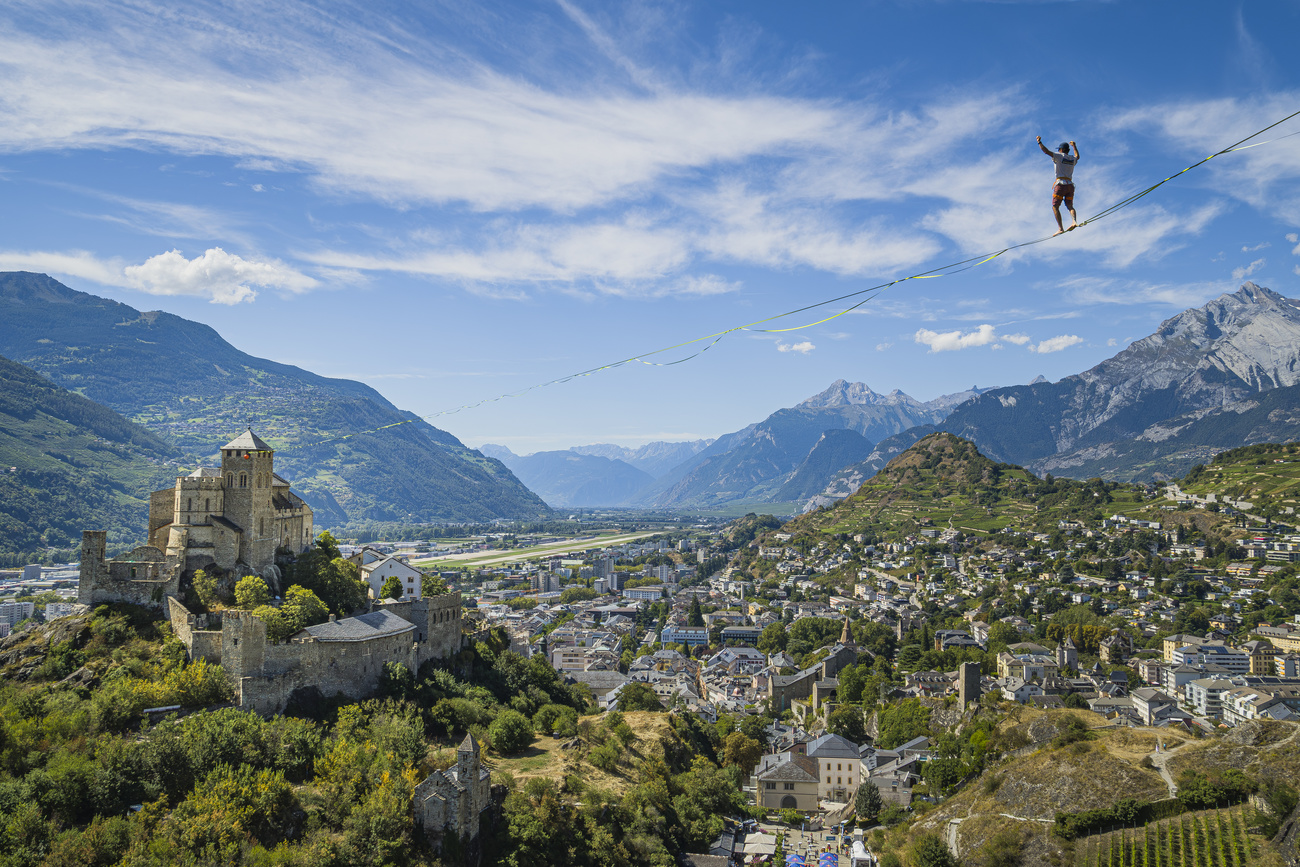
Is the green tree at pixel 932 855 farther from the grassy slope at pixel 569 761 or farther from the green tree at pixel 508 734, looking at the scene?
the green tree at pixel 508 734

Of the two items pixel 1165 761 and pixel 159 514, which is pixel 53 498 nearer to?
pixel 159 514

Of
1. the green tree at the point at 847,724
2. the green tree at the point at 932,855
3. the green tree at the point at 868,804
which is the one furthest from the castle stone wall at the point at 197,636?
the green tree at the point at 847,724

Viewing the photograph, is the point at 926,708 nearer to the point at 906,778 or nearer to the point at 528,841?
the point at 906,778

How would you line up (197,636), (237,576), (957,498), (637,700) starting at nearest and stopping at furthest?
(197,636) → (237,576) → (637,700) → (957,498)

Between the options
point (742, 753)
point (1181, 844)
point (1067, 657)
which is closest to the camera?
point (1181, 844)

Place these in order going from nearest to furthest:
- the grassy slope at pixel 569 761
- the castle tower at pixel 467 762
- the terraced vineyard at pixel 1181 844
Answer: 1. the terraced vineyard at pixel 1181 844
2. the castle tower at pixel 467 762
3. the grassy slope at pixel 569 761

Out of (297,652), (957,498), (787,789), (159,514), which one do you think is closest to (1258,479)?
(957,498)

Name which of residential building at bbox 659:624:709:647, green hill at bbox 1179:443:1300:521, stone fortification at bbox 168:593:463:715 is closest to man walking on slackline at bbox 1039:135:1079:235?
stone fortification at bbox 168:593:463:715
